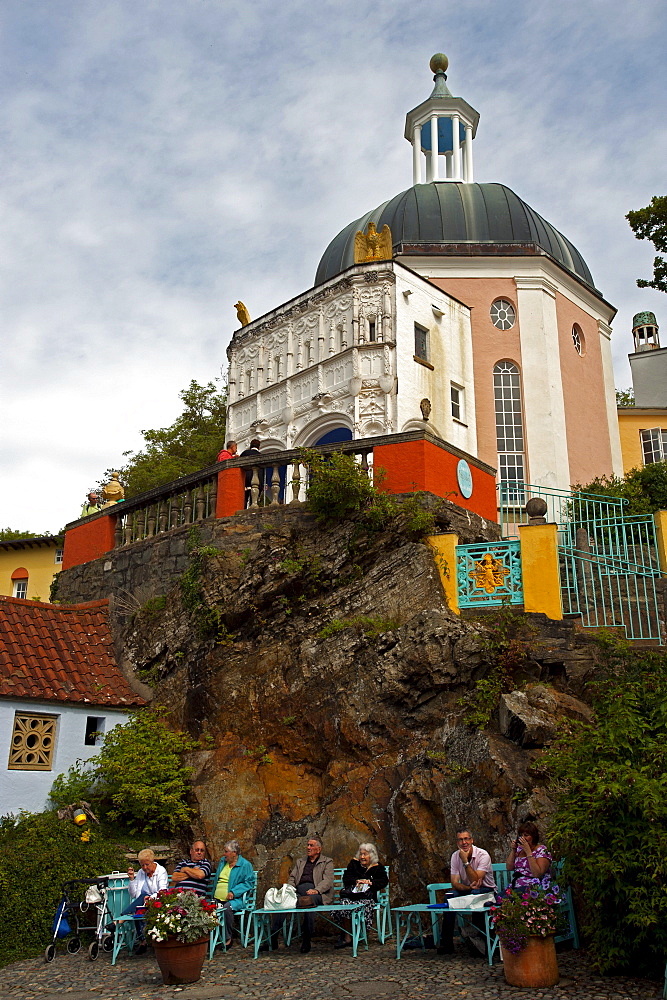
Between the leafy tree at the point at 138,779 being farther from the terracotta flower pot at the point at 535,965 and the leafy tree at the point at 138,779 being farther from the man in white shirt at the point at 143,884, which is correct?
the terracotta flower pot at the point at 535,965

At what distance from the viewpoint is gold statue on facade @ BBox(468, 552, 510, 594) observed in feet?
38.1

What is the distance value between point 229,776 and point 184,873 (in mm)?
1855

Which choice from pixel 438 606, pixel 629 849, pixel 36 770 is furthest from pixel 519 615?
pixel 36 770

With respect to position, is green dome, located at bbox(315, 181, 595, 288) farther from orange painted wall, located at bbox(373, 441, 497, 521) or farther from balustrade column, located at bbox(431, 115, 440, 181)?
orange painted wall, located at bbox(373, 441, 497, 521)

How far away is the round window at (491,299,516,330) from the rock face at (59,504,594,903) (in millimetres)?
10881

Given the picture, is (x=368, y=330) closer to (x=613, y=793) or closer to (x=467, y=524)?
(x=467, y=524)

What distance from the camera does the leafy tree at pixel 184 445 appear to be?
28312 mm

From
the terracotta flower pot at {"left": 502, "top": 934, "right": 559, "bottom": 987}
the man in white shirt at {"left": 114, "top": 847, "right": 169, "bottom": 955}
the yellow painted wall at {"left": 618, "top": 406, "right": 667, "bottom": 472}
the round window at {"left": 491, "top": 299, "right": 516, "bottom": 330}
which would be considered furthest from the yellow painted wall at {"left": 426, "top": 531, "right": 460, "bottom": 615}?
the yellow painted wall at {"left": 618, "top": 406, "right": 667, "bottom": 472}

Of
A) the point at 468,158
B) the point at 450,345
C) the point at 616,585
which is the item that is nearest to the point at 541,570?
the point at 616,585

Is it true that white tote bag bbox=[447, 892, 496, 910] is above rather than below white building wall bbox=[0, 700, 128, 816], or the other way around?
below

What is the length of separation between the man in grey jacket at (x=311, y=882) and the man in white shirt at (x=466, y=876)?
1.25 m

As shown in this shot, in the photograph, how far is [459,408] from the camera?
22031 mm

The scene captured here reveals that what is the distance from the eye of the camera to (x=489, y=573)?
11664mm

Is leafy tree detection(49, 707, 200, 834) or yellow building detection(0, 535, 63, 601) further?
yellow building detection(0, 535, 63, 601)
